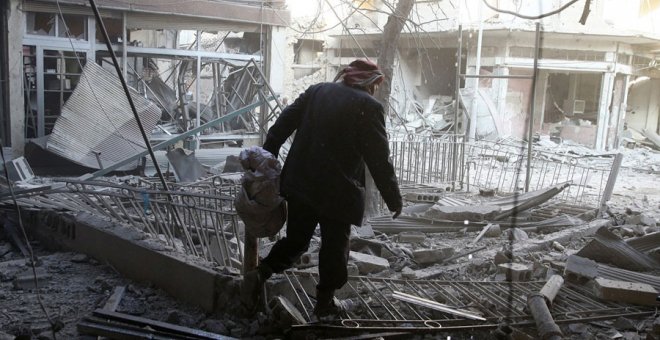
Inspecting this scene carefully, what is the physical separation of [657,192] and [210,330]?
1273cm

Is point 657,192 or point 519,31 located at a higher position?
point 519,31

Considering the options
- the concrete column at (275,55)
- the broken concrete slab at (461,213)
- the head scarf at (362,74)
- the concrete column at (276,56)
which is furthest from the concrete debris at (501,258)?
the concrete column at (276,56)

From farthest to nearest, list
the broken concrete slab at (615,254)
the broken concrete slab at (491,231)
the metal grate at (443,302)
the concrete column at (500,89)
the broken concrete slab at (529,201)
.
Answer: the concrete column at (500,89), the broken concrete slab at (529,201), the broken concrete slab at (491,231), the broken concrete slab at (615,254), the metal grate at (443,302)

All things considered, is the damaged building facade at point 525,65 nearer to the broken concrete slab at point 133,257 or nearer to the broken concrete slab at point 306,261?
the broken concrete slab at point 133,257

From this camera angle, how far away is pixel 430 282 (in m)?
5.12

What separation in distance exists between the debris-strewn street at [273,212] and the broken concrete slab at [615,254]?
1 centimetres

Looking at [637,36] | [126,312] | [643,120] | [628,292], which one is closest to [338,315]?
[126,312]

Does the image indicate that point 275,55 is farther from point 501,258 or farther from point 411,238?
point 501,258

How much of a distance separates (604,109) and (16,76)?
62.4 ft

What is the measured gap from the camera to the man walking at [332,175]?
380 centimetres

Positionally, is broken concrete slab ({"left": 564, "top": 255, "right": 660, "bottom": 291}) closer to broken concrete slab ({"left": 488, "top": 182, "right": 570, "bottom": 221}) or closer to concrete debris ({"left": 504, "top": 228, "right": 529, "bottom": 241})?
concrete debris ({"left": 504, "top": 228, "right": 529, "bottom": 241})

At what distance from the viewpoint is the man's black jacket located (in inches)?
150

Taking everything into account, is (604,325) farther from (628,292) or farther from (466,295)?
(466,295)

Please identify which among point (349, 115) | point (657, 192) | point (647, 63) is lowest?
point (657, 192)
